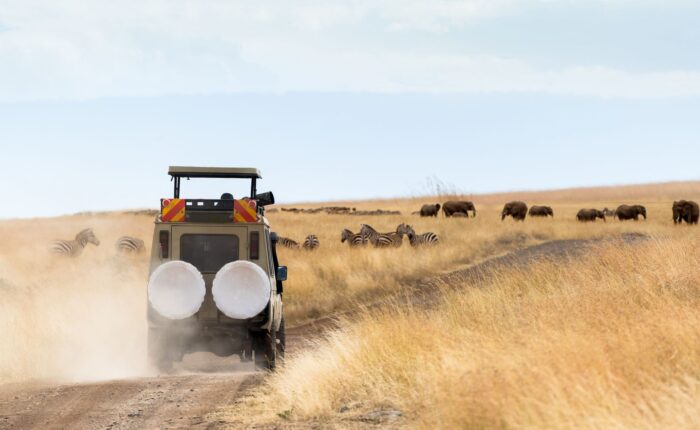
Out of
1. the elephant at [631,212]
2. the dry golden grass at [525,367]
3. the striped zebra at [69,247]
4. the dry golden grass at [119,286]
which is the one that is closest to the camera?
the dry golden grass at [525,367]

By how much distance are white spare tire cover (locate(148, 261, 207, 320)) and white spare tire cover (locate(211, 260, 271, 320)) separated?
10.1 inches

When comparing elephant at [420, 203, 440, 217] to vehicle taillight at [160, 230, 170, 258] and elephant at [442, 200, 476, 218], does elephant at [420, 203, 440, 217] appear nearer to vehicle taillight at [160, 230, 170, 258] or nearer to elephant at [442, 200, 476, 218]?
elephant at [442, 200, 476, 218]

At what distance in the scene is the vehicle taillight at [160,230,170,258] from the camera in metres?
12.3

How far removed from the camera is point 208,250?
12.5 meters

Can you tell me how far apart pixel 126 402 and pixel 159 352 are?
5.03 feet

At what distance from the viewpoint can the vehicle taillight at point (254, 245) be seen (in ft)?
40.7

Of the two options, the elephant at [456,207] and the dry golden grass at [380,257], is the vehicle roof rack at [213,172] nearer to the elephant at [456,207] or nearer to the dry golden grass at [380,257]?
the dry golden grass at [380,257]

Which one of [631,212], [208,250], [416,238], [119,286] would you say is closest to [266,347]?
[208,250]

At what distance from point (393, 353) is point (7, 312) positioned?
11.5 meters

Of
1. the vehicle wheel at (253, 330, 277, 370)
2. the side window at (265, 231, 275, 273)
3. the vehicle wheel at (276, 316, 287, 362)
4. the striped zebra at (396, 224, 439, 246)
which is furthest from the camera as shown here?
the striped zebra at (396, 224, 439, 246)

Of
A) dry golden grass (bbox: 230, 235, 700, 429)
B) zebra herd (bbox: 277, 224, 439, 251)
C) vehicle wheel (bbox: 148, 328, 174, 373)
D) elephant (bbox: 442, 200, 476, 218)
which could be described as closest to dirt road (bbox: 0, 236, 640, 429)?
vehicle wheel (bbox: 148, 328, 174, 373)

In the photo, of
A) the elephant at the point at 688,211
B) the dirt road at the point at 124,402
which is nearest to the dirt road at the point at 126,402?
the dirt road at the point at 124,402

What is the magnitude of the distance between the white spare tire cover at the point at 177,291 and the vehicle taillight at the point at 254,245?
998mm

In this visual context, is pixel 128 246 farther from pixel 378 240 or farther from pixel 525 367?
pixel 525 367
